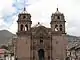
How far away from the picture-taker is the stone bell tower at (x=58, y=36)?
52781 millimetres

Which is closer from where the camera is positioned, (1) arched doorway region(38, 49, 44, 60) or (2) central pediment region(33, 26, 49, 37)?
(2) central pediment region(33, 26, 49, 37)

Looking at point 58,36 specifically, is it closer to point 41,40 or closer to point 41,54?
point 41,40

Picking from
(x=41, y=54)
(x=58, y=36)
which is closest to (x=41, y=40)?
(x=41, y=54)

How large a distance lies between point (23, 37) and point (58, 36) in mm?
6100

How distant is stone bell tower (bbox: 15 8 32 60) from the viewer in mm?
52156

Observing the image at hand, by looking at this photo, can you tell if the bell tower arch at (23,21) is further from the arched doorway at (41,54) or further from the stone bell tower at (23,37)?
the arched doorway at (41,54)

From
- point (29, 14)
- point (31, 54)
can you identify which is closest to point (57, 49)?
point (31, 54)

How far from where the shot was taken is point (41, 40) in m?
53.0

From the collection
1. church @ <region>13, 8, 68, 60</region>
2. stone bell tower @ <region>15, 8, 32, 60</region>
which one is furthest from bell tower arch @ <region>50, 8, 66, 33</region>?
stone bell tower @ <region>15, 8, 32, 60</region>

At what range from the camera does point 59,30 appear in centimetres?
5338

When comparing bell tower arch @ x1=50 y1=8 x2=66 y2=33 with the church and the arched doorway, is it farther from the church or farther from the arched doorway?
the arched doorway

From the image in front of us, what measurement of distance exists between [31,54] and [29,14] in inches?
279

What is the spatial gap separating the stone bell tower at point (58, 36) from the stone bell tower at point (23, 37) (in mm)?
4216

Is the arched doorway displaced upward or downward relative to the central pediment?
downward
